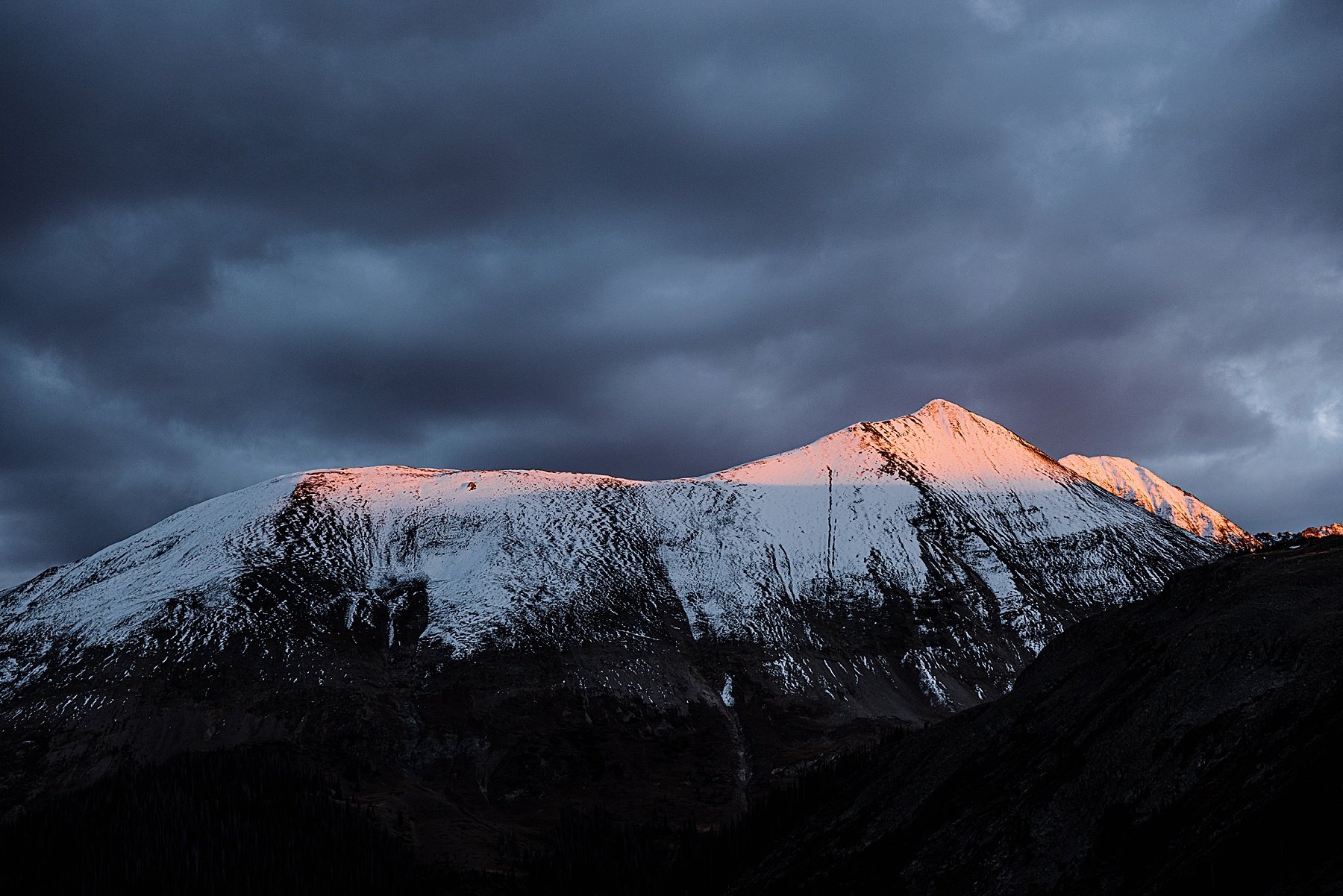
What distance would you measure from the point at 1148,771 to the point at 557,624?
95.8m

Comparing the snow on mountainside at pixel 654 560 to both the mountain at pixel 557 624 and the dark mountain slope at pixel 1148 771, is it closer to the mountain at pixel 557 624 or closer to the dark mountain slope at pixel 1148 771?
the mountain at pixel 557 624

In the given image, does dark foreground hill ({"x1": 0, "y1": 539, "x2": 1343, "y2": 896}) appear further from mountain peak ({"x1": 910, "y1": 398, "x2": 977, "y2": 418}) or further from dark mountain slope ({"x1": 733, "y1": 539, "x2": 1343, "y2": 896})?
mountain peak ({"x1": 910, "y1": 398, "x2": 977, "y2": 418})

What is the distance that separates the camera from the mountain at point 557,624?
98.6 m

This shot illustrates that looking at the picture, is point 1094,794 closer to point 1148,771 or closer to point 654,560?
point 1148,771

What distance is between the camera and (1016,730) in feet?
148

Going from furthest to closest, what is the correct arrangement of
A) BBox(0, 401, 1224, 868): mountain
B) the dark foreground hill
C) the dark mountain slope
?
1. BBox(0, 401, 1224, 868): mountain
2. the dark foreground hill
3. the dark mountain slope

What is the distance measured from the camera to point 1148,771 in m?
33.5

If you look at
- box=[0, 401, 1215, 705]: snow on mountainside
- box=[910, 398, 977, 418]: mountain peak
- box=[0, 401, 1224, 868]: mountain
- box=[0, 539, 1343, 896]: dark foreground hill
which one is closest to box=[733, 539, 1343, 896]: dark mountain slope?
box=[0, 539, 1343, 896]: dark foreground hill

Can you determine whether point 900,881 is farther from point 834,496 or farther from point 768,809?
point 834,496

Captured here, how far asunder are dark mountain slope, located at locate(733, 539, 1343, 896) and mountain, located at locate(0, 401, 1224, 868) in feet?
152

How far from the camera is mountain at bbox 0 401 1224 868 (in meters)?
98.6

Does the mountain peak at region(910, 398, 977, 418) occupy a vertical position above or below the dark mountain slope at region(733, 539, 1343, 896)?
above

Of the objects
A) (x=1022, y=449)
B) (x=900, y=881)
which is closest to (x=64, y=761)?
(x=900, y=881)

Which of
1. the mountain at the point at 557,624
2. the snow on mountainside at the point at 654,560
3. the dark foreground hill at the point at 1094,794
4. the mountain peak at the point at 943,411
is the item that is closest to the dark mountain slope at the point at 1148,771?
the dark foreground hill at the point at 1094,794
